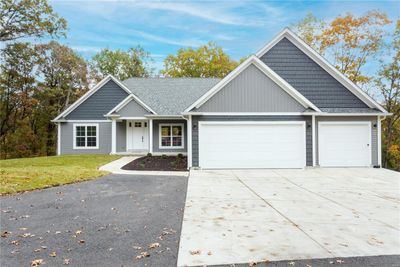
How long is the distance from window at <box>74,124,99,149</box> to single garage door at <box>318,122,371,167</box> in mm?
15204

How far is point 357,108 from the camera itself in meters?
13.5

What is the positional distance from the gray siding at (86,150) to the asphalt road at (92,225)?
11.4 meters

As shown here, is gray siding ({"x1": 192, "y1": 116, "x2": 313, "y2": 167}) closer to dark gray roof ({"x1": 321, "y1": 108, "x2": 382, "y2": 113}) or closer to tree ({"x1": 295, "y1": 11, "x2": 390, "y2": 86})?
dark gray roof ({"x1": 321, "y1": 108, "x2": 382, "y2": 113})

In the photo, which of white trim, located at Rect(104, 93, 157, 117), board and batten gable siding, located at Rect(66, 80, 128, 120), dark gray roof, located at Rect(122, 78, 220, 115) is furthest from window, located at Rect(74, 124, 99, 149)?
dark gray roof, located at Rect(122, 78, 220, 115)

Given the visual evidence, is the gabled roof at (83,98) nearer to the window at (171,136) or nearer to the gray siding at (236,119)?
the window at (171,136)

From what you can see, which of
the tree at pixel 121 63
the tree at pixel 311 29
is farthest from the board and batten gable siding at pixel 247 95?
the tree at pixel 121 63

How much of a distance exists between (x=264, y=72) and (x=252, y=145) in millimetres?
3443

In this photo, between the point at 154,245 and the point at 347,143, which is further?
the point at 347,143

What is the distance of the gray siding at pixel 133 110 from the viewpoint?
730 inches

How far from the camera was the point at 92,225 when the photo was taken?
5.06m

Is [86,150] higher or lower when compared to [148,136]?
lower

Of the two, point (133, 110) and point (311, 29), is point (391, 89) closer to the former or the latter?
point (311, 29)

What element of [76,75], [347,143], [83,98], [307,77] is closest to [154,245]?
[347,143]

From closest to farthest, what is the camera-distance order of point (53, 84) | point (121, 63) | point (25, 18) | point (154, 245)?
1. point (154, 245)
2. point (25, 18)
3. point (53, 84)
4. point (121, 63)
